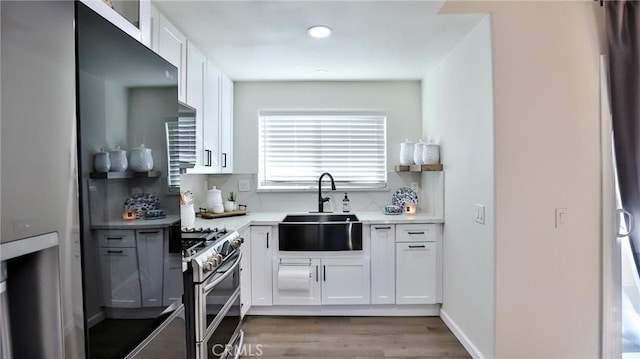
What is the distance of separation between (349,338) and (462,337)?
2.85ft

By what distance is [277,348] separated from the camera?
8.00ft

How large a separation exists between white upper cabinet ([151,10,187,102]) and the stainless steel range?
3.19 feet

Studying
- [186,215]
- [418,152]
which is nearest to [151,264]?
[186,215]

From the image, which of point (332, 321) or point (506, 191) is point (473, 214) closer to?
point (506, 191)

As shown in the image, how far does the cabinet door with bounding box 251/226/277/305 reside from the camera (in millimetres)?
2879

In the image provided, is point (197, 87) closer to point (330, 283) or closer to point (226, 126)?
point (226, 126)

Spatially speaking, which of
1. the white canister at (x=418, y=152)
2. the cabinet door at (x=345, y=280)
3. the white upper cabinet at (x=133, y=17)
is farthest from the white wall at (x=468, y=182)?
the white upper cabinet at (x=133, y=17)

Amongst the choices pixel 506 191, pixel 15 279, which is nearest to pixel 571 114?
pixel 506 191

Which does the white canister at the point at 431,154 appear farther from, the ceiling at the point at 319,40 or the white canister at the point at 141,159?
the white canister at the point at 141,159

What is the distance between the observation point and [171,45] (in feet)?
6.58

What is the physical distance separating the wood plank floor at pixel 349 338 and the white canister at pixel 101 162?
2072mm

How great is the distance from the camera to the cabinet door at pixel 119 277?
748 mm

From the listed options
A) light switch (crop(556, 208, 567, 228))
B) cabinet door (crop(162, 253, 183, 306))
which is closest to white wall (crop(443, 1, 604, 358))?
light switch (crop(556, 208, 567, 228))

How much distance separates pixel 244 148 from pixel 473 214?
7.81 ft
